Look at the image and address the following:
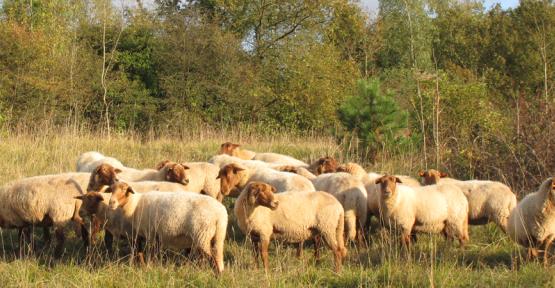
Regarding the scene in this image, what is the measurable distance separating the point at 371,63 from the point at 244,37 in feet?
65.7

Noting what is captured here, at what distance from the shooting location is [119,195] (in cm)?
874

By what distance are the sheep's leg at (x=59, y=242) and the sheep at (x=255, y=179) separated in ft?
9.52

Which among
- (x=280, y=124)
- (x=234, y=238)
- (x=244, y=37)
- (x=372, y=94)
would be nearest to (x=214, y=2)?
(x=244, y=37)

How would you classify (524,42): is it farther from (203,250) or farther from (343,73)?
(203,250)

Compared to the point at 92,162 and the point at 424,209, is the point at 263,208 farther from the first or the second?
the point at 92,162

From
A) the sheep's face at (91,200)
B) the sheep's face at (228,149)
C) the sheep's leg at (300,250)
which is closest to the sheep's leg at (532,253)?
the sheep's leg at (300,250)

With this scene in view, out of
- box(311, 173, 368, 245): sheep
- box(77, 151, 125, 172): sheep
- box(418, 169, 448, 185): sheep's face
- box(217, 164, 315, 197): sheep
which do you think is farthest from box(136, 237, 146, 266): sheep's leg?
box(418, 169, 448, 185): sheep's face

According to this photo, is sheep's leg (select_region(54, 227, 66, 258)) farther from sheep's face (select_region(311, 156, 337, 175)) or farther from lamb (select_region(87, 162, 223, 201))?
sheep's face (select_region(311, 156, 337, 175))

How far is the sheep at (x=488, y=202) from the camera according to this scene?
10211 millimetres

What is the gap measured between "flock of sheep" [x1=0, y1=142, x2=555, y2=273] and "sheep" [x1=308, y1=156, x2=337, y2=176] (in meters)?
0.88

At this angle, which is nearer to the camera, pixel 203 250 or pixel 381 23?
pixel 203 250

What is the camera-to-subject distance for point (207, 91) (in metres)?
26.7

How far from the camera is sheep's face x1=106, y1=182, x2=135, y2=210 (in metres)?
8.63

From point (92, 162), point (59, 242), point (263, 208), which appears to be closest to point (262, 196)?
point (263, 208)
